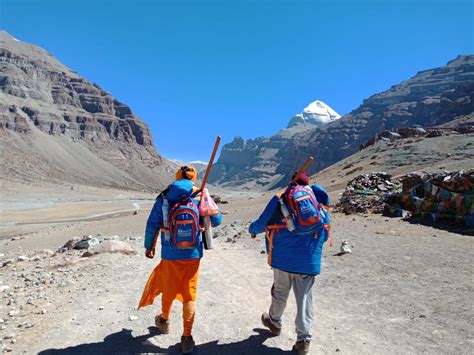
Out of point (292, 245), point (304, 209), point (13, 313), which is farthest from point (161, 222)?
point (13, 313)

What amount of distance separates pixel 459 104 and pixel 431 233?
145524 millimetres

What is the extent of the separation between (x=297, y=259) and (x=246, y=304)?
2.30 metres

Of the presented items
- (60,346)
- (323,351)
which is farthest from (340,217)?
(60,346)

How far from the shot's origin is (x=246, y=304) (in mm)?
6473

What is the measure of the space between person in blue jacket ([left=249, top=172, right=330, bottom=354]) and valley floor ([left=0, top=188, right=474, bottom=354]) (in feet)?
1.47

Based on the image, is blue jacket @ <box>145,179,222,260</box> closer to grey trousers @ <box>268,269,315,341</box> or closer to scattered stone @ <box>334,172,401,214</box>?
grey trousers @ <box>268,269,315,341</box>

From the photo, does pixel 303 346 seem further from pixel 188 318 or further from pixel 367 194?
pixel 367 194

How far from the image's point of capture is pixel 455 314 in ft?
18.5

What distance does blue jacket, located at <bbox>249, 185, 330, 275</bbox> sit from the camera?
460 centimetres

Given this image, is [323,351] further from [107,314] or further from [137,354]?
[107,314]

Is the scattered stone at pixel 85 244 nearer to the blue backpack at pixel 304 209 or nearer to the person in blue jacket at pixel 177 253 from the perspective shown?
the person in blue jacket at pixel 177 253

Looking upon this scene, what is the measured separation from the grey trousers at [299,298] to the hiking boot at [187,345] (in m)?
1.10

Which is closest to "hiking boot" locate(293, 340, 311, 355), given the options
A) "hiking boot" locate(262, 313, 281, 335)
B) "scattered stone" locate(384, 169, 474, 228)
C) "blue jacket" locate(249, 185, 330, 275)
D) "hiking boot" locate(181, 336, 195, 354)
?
"hiking boot" locate(262, 313, 281, 335)

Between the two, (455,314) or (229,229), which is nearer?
(455,314)
